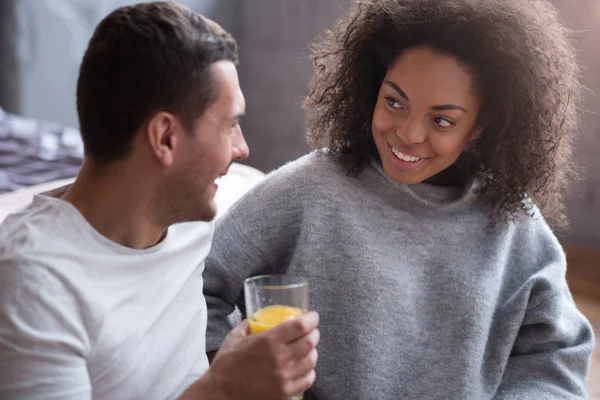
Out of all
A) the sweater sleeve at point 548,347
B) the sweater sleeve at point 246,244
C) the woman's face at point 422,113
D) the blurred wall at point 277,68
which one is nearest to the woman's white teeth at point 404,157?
the woman's face at point 422,113

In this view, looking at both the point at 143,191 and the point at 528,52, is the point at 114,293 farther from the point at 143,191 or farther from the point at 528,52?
the point at 528,52

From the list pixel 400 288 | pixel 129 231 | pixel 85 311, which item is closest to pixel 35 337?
pixel 85 311

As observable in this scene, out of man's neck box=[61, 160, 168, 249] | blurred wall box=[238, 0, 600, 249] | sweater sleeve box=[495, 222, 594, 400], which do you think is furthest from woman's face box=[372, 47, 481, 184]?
blurred wall box=[238, 0, 600, 249]

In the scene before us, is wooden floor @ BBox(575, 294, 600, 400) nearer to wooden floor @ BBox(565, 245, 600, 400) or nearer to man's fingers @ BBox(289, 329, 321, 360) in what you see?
wooden floor @ BBox(565, 245, 600, 400)

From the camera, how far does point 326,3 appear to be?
4.30 meters

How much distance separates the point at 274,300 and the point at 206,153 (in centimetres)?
24

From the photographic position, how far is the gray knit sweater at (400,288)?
5.00 feet

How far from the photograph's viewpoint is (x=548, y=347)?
1.63m

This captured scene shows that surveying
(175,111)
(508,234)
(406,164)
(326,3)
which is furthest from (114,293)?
(326,3)

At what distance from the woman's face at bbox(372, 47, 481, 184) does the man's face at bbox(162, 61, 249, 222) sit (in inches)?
16.5

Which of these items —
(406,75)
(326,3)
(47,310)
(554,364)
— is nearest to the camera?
(47,310)

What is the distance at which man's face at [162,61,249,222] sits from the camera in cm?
113

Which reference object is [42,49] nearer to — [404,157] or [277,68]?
[277,68]

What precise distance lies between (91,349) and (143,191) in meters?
0.24
